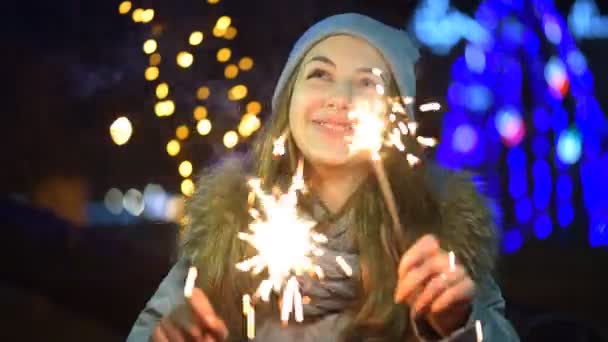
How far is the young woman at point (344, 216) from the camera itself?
1330 mm

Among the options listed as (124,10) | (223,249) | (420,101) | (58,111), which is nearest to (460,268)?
(223,249)

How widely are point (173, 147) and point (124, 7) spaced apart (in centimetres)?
43

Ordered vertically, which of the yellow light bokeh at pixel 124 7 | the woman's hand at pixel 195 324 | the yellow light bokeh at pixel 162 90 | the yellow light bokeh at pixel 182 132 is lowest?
the woman's hand at pixel 195 324

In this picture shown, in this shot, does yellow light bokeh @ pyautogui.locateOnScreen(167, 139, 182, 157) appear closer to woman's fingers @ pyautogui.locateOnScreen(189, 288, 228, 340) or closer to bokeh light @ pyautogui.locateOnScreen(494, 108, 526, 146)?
bokeh light @ pyautogui.locateOnScreen(494, 108, 526, 146)

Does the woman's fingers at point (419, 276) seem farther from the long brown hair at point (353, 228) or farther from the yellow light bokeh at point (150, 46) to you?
the yellow light bokeh at point (150, 46)

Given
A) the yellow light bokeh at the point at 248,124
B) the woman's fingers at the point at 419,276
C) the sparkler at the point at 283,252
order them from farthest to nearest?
the yellow light bokeh at the point at 248,124 < the sparkler at the point at 283,252 < the woman's fingers at the point at 419,276

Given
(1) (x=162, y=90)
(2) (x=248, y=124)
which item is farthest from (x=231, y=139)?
(1) (x=162, y=90)

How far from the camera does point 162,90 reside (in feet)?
8.70

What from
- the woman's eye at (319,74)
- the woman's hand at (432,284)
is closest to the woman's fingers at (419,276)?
the woman's hand at (432,284)

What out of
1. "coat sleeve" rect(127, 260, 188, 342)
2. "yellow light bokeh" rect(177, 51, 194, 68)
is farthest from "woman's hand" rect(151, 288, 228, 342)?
"yellow light bokeh" rect(177, 51, 194, 68)

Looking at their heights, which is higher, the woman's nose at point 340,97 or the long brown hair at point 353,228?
the woman's nose at point 340,97

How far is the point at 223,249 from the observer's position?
54.0 inches

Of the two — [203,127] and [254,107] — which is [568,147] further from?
[203,127]

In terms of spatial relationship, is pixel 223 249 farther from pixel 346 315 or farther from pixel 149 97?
pixel 149 97
